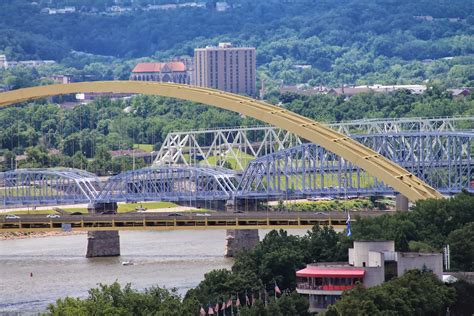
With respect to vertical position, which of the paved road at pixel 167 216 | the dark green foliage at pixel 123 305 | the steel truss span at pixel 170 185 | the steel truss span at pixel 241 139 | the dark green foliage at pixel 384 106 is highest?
the dark green foliage at pixel 384 106

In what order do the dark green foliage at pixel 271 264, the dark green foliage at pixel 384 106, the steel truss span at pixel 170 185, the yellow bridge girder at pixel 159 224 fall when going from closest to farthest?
1. the dark green foliage at pixel 271 264
2. the yellow bridge girder at pixel 159 224
3. the steel truss span at pixel 170 185
4. the dark green foliage at pixel 384 106

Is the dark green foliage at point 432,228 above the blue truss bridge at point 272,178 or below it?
below

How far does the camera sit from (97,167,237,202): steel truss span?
104m

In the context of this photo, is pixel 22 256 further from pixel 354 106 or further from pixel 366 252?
pixel 354 106

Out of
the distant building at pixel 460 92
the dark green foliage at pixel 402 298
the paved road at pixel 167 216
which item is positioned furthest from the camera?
the distant building at pixel 460 92

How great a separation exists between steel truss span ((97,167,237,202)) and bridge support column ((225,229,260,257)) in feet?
44.5

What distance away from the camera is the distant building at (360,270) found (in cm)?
5325

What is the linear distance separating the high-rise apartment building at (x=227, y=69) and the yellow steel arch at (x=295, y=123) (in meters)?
108

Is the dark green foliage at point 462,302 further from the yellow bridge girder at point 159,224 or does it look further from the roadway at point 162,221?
the roadway at point 162,221

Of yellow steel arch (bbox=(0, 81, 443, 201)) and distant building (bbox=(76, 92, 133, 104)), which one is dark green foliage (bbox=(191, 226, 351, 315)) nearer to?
yellow steel arch (bbox=(0, 81, 443, 201))

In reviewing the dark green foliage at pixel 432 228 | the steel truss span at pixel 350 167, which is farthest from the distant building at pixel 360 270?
the steel truss span at pixel 350 167

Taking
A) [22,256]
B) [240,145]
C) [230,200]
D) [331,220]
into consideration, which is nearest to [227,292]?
[331,220]

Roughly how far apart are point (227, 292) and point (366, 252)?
4931 millimetres

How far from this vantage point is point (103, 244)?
91000mm
